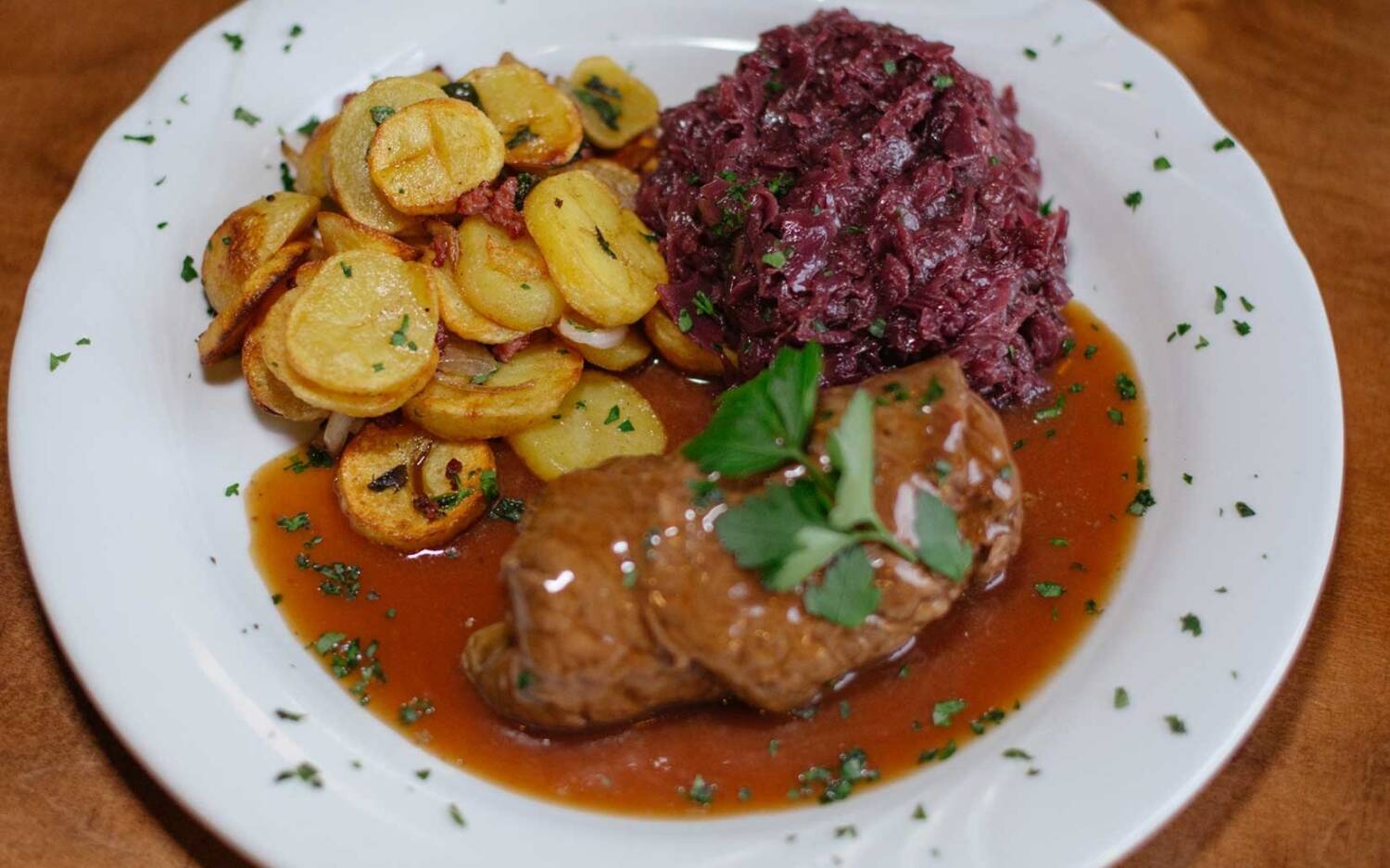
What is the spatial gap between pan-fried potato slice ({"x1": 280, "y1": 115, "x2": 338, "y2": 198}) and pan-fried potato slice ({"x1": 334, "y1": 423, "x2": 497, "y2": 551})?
118 centimetres

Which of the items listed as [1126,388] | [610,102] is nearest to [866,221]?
[1126,388]

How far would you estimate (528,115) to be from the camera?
17.4ft

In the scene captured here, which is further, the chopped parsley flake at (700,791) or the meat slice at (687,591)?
the chopped parsley flake at (700,791)

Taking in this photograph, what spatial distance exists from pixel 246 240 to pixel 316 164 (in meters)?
0.53

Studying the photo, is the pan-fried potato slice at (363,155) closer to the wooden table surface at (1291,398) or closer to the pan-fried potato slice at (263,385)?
the pan-fried potato slice at (263,385)

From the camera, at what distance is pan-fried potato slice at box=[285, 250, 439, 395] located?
443cm

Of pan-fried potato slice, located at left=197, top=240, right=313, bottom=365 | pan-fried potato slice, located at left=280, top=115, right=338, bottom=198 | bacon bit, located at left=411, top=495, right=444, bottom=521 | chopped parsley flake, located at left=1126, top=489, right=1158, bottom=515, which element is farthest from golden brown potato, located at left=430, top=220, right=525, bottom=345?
chopped parsley flake, located at left=1126, top=489, right=1158, bottom=515

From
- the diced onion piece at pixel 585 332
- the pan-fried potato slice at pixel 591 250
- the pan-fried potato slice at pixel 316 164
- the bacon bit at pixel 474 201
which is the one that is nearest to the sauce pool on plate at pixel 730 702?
the diced onion piece at pixel 585 332

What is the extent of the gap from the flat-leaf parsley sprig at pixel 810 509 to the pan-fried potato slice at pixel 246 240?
2.13 metres

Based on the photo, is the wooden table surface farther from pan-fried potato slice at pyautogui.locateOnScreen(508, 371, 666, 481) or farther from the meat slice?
pan-fried potato slice at pyautogui.locateOnScreen(508, 371, 666, 481)

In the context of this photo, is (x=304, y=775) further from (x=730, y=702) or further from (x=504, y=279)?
(x=504, y=279)

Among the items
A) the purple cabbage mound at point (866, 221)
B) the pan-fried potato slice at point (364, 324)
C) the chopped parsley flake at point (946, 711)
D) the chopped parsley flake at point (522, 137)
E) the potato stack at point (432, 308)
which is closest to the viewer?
the chopped parsley flake at point (946, 711)

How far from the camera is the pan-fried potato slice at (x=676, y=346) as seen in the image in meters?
5.19

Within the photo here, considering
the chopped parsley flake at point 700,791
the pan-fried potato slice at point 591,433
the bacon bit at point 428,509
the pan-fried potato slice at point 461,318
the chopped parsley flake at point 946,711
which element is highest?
the pan-fried potato slice at point 461,318
